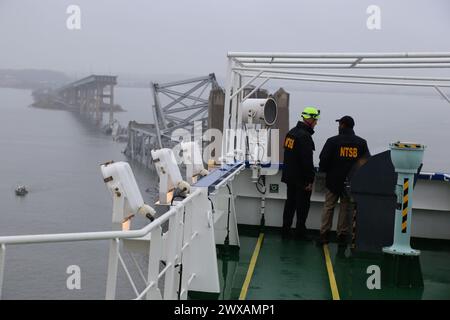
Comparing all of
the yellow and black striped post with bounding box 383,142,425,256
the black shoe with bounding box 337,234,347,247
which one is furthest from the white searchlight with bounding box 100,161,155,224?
the black shoe with bounding box 337,234,347,247

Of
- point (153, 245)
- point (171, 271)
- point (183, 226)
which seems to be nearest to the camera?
point (153, 245)

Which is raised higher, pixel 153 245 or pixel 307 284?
pixel 153 245

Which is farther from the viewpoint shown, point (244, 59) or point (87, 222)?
point (87, 222)

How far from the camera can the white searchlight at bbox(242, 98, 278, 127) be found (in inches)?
293

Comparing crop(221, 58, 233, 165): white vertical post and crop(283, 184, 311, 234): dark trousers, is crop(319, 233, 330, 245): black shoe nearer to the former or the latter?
crop(283, 184, 311, 234): dark trousers

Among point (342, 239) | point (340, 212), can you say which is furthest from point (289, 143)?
point (342, 239)

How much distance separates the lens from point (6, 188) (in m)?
119

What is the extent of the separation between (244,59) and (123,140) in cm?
11064

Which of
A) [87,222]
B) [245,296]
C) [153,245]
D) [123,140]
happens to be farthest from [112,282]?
[123,140]

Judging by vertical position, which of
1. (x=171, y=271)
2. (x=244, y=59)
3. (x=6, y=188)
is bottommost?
(x=6, y=188)

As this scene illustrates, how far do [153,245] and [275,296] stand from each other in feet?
6.35

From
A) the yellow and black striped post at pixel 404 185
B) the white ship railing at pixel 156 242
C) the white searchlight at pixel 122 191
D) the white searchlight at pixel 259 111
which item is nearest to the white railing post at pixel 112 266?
the white ship railing at pixel 156 242
